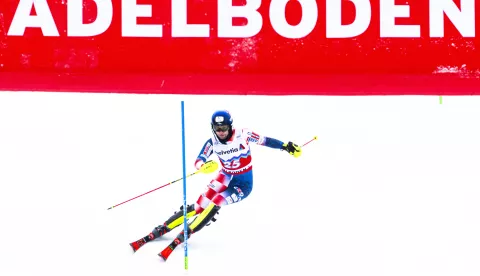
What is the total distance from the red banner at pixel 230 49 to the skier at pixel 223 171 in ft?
4.51

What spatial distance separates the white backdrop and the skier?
150 mm

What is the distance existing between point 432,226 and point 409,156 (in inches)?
64.6

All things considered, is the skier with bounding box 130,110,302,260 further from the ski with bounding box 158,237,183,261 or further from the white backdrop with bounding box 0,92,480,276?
the white backdrop with bounding box 0,92,480,276

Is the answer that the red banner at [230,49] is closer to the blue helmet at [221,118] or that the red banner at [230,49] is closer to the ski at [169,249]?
the blue helmet at [221,118]

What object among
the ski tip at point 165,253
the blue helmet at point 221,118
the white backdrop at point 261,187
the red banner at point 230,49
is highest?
the red banner at point 230,49

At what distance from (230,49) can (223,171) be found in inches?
74.2

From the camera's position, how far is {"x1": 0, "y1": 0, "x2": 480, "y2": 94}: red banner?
14.3 feet

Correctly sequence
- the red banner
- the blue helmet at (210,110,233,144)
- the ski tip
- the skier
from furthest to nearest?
1. the skier
2. the blue helmet at (210,110,233,144)
3. the ski tip
4. the red banner

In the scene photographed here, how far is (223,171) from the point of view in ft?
20.2

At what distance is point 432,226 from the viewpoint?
621 centimetres

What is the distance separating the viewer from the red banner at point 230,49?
4.37m

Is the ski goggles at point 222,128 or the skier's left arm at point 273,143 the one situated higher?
the ski goggles at point 222,128

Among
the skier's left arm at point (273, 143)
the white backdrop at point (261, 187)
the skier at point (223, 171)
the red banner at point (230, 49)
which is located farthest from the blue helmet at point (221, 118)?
the red banner at point (230, 49)

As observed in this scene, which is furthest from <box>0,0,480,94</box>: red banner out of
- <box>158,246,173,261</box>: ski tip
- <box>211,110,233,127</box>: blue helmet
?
<box>158,246,173,261</box>: ski tip
